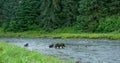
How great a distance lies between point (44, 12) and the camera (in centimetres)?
8294

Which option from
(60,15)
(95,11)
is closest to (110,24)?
(95,11)

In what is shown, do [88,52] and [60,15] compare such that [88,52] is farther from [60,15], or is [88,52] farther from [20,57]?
[60,15]

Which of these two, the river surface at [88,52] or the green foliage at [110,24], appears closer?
the river surface at [88,52]

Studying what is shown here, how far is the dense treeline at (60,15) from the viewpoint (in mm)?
73500

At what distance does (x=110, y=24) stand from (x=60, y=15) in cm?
→ 1629

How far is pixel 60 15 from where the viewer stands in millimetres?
83375

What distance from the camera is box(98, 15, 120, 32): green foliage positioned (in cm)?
6950

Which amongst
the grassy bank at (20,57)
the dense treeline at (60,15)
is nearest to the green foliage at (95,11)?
the dense treeline at (60,15)

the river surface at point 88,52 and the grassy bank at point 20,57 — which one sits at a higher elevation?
the grassy bank at point 20,57

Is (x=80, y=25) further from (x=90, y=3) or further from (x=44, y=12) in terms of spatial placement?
(x=44, y=12)

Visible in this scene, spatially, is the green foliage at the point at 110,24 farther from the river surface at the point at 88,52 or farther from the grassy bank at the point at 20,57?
the grassy bank at the point at 20,57

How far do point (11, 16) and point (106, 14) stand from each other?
29891 mm

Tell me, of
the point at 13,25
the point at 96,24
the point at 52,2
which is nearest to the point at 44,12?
the point at 52,2

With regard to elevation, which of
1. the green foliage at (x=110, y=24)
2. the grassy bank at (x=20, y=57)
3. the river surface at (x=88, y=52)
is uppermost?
the grassy bank at (x=20, y=57)
